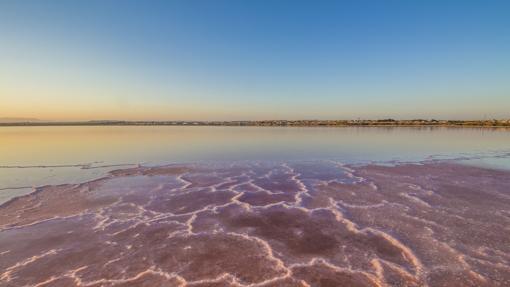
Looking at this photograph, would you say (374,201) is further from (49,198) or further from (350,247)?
(49,198)

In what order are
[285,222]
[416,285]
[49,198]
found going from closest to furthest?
[416,285]
[285,222]
[49,198]

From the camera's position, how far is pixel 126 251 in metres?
6.87

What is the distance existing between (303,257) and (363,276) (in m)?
1.36

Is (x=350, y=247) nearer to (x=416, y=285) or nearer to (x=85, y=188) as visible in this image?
(x=416, y=285)

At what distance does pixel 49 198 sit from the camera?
11.6 m

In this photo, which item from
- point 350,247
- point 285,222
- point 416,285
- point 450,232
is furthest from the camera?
point 285,222

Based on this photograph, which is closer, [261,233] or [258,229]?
[261,233]

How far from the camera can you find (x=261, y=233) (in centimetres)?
777

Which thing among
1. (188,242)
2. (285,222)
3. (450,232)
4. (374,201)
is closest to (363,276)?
(285,222)

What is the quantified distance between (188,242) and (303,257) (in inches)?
121

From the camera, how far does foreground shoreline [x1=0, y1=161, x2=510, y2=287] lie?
18.8ft

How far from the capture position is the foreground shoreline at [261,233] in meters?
5.72

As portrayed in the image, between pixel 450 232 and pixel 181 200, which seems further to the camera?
pixel 181 200

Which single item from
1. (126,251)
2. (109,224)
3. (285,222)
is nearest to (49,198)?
(109,224)
